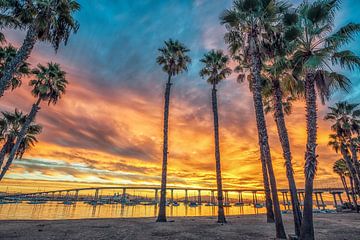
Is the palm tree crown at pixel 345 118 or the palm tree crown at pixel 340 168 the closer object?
the palm tree crown at pixel 345 118

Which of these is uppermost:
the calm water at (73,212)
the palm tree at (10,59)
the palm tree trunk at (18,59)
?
the palm tree at (10,59)

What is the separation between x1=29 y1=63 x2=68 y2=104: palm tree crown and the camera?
24.8 meters

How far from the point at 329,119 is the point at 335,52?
27.4 m

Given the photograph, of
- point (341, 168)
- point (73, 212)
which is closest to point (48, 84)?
point (73, 212)

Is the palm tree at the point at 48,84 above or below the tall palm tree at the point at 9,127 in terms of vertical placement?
above

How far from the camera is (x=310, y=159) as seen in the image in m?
10.9

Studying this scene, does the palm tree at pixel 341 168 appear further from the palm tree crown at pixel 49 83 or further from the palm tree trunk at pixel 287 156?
the palm tree crown at pixel 49 83

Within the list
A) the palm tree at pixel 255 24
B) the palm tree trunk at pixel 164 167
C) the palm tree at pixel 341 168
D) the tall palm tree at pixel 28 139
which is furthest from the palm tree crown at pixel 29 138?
the palm tree at pixel 341 168

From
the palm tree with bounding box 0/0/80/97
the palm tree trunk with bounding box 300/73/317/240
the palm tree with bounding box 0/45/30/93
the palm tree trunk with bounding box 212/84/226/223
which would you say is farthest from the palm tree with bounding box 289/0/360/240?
the palm tree with bounding box 0/45/30/93

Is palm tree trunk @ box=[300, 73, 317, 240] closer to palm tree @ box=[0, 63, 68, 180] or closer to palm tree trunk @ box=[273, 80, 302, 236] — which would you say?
palm tree trunk @ box=[273, 80, 302, 236]

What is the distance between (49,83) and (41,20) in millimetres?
16252

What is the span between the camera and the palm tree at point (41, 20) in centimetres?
1145

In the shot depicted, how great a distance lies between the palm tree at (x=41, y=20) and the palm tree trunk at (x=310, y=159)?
15010mm

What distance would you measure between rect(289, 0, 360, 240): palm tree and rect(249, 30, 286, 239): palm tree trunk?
6.12ft
